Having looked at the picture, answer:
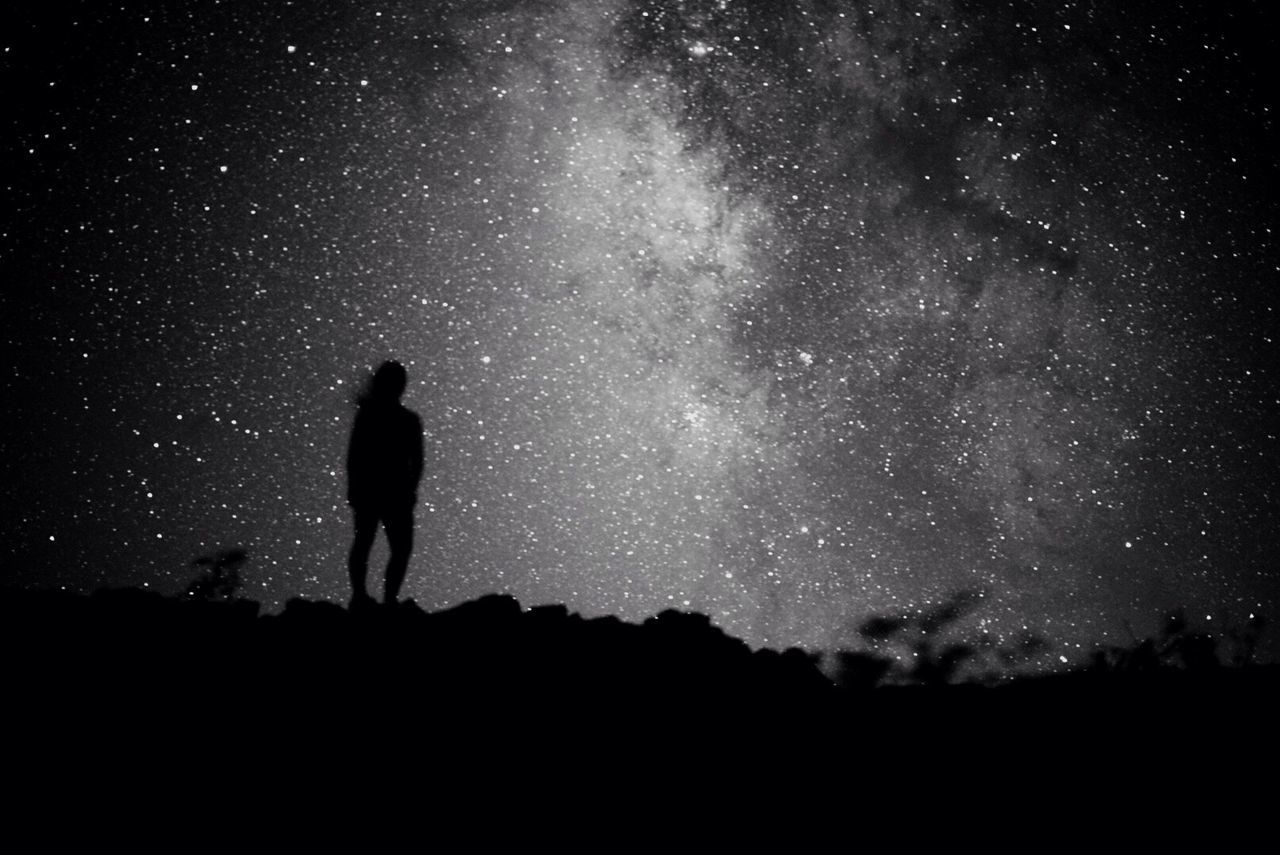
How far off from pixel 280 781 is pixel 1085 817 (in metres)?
3.93

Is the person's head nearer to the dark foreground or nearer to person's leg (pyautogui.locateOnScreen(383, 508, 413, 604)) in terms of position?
person's leg (pyautogui.locateOnScreen(383, 508, 413, 604))

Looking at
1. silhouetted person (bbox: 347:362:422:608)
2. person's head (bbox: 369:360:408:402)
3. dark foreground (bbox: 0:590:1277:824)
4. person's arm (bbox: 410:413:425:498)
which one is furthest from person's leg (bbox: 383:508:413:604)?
person's head (bbox: 369:360:408:402)

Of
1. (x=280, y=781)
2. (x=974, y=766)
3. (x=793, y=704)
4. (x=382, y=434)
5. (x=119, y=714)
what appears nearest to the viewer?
(x=280, y=781)

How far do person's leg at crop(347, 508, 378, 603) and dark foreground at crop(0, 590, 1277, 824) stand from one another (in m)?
0.43

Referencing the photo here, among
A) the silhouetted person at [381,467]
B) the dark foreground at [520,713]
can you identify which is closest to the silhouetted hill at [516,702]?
the dark foreground at [520,713]

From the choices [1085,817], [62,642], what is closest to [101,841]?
[62,642]

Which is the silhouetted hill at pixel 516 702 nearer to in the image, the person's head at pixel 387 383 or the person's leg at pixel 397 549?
the person's leg at pixel 397 549

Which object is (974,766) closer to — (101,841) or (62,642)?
(101,841)

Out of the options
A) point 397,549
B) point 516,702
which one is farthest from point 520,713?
point 397,549

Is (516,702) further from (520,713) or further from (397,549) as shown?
(397,549)

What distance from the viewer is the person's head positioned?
505 cm

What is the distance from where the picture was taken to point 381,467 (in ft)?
16.5

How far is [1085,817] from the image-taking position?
367 centimetres

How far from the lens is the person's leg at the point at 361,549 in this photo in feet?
16.6
